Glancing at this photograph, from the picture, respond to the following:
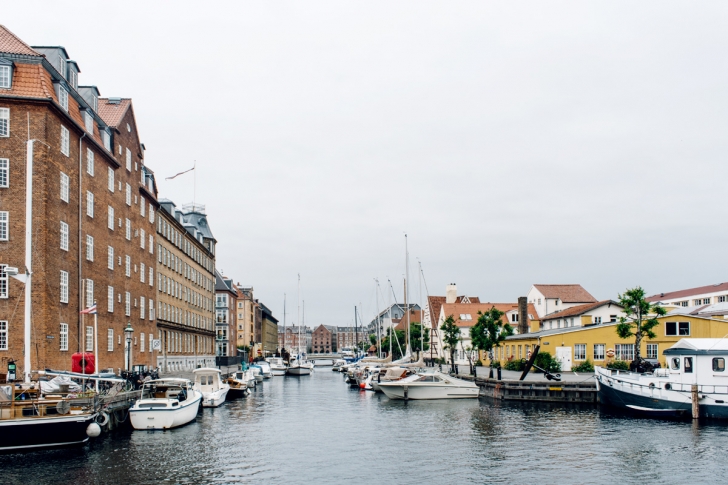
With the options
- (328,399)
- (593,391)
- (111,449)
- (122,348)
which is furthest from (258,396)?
(111,449)

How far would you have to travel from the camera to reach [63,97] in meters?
44.5

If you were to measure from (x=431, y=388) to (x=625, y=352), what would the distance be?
20.8 meters

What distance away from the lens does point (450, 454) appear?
3120cm

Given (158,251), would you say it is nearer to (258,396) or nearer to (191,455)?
(258,396)

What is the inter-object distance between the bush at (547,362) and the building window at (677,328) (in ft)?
35.0

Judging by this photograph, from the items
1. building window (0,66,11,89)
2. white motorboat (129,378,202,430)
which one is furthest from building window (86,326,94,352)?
building window (0,66,11,89)

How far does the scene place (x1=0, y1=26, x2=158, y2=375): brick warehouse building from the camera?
40.2m

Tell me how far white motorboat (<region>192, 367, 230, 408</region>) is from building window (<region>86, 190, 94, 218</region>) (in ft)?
46.0

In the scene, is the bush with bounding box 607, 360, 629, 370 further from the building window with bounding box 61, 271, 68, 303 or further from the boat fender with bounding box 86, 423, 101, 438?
the boat fender with bounding box 86, 423, 101, 438

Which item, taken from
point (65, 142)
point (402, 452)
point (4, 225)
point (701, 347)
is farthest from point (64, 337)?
point (701, 347)

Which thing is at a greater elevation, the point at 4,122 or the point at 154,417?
the point at 4,122

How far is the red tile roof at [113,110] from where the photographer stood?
189ft

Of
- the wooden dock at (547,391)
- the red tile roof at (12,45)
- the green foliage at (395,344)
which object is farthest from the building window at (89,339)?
the green foliage at (395,344)

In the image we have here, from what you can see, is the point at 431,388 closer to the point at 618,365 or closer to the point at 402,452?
the point at 618,365
